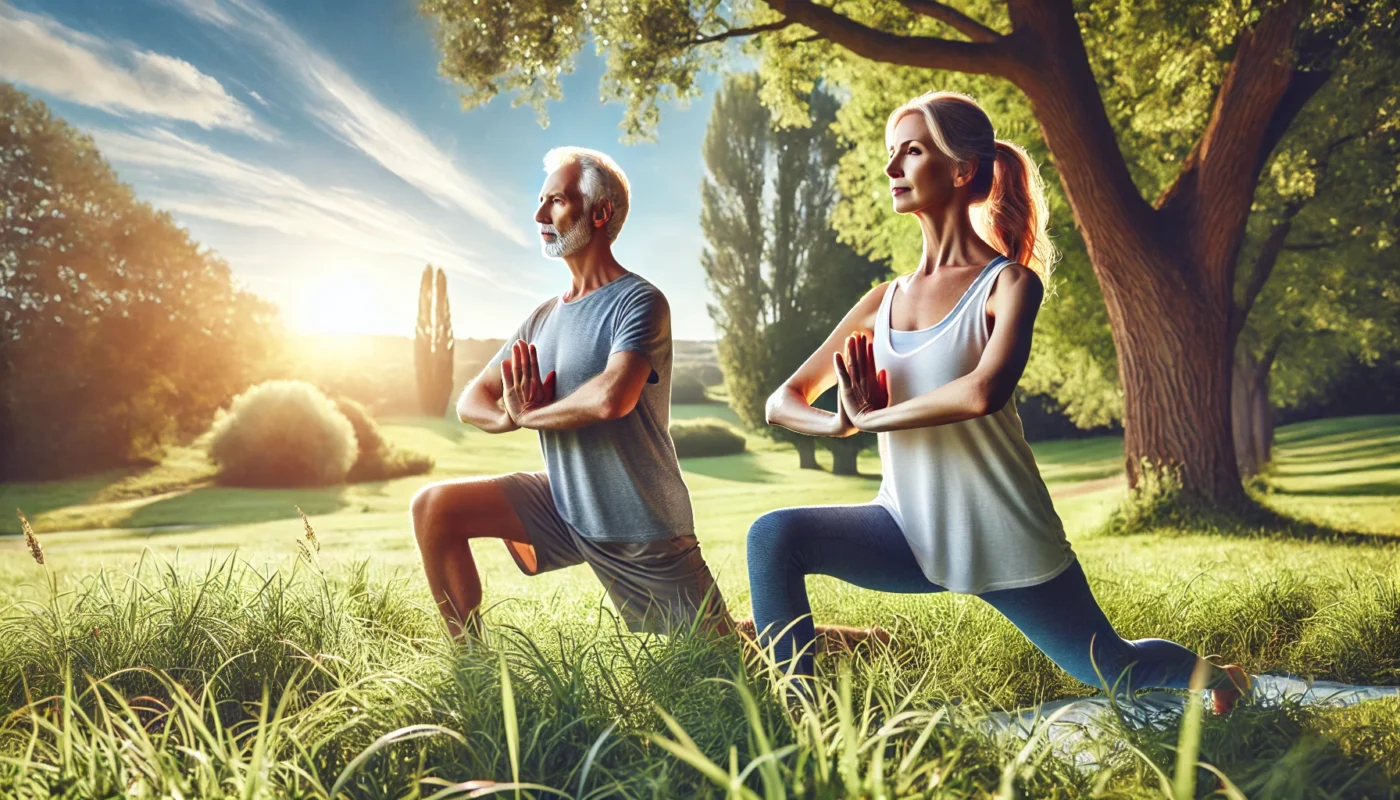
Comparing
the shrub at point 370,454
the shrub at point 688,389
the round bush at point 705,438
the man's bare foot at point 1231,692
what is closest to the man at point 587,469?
the man's bare foot at point 1231,692

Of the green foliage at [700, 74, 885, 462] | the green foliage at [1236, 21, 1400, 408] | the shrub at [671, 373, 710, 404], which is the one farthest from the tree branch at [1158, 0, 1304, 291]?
the shrub at [671, 373, 710, 404]

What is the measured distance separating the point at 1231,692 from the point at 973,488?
40.3 inches

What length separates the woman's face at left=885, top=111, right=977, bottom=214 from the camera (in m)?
2.30

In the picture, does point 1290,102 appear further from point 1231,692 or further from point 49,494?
point 49,494

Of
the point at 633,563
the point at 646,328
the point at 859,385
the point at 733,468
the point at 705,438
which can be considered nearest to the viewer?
the point at 859,385

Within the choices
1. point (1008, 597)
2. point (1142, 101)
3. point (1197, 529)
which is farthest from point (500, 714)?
point (1142, 101)

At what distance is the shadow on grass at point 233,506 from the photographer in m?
13.3

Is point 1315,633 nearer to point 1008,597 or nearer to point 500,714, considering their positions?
point 1008,597

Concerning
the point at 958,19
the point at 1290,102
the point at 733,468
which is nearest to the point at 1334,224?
the point at 1290,102

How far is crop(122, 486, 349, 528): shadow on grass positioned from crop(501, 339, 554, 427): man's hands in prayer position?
11.7 m

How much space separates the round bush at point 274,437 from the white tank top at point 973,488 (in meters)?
14.7

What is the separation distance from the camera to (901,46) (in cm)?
666

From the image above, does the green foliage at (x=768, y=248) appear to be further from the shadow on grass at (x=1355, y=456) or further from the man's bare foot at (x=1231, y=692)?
the man's bare foot at (x=1231, y=692)

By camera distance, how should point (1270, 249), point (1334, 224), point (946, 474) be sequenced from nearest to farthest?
point (946, 474) → point (1270, 249) → point (1334, 224)
